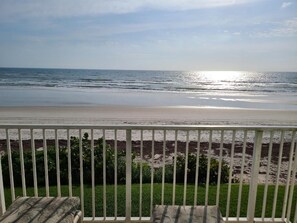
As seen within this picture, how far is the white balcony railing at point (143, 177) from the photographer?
2.41m

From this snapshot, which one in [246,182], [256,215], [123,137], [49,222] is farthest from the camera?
[123,137]

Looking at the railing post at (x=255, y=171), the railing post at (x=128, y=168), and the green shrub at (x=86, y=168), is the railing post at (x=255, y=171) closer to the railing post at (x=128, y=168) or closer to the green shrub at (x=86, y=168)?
the railing post at (x=128, y=168)

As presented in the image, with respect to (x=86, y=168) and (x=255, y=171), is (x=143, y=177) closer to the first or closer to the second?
(x=86, y=168)

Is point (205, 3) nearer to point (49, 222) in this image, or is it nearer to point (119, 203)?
point (119, 203)

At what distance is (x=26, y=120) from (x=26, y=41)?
26.3 m

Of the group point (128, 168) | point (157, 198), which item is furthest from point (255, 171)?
point (157, 198)

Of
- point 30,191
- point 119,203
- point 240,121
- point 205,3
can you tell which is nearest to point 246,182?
point 119,203

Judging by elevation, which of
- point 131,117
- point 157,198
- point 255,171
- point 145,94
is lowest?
point 145,94

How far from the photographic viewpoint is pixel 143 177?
4.39m

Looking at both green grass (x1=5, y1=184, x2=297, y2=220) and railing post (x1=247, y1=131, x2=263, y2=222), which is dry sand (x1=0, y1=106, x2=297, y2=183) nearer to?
green grass (x1=5, y1=184, x2=297, y2=220)

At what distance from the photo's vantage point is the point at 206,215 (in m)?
2.04

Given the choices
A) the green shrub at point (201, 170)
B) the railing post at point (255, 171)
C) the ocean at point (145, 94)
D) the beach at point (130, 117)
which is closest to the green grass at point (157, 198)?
the green shrub at point (201, 170)

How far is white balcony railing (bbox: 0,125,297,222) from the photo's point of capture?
7.91 ft

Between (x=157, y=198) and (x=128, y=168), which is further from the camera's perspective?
(x=157, y=198)
